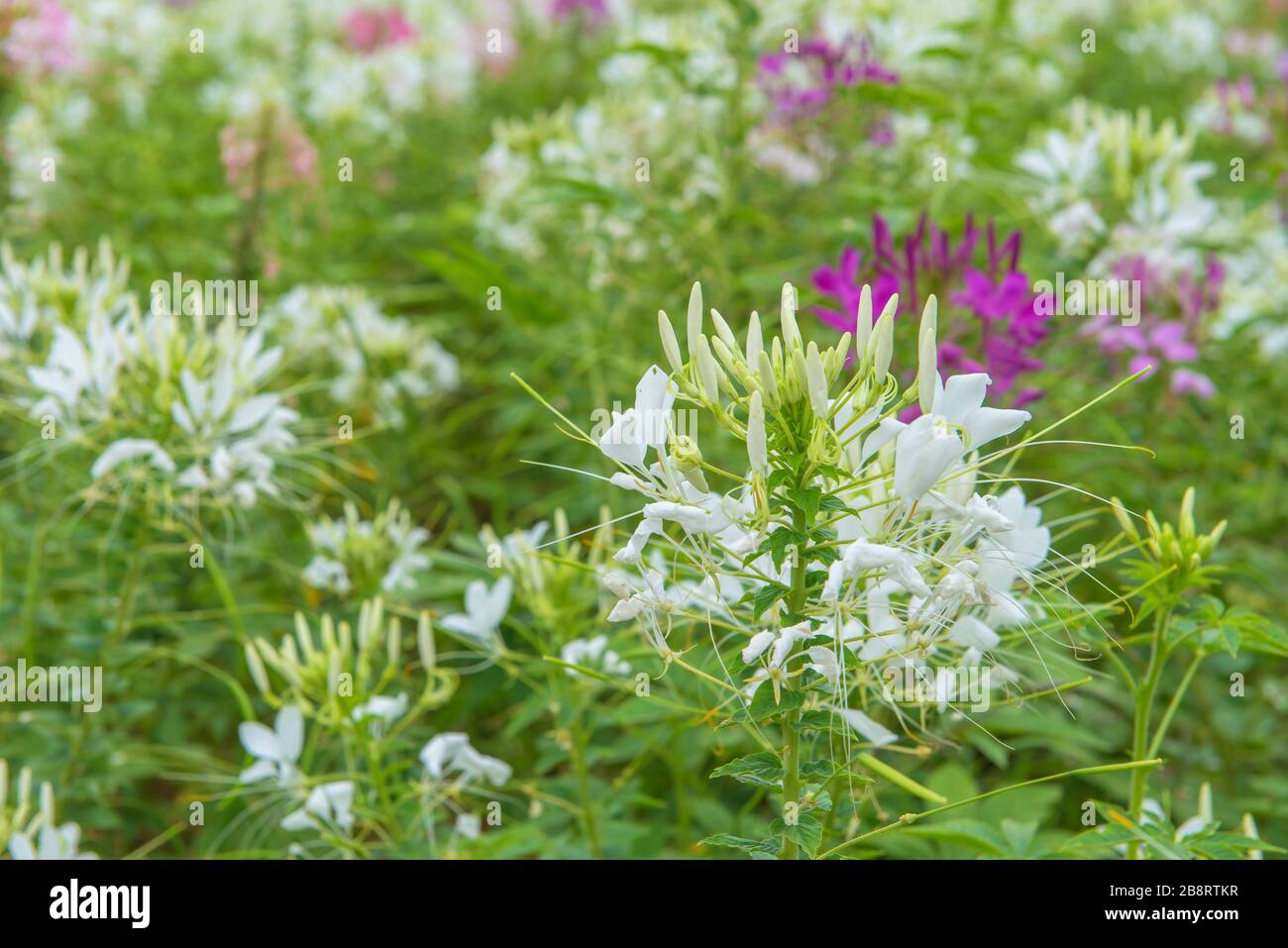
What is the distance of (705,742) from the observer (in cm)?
210

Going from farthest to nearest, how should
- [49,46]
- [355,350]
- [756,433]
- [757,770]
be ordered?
[49,46]
[355,350]
[757,770]
[756,433]

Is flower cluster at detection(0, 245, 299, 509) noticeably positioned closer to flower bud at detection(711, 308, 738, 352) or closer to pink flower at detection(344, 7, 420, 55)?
flower bud at detection(711, 308, 738, 352)

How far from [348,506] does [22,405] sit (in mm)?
672

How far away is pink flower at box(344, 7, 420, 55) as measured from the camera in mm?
5389

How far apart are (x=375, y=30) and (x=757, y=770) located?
17.3 ft

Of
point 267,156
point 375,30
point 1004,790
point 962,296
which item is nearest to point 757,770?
point 1004,790

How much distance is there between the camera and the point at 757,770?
3.80 ft

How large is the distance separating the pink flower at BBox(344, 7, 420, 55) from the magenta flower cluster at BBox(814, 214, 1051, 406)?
410cm

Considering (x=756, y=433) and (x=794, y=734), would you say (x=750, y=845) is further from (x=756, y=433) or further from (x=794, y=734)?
(x=756, y=433)

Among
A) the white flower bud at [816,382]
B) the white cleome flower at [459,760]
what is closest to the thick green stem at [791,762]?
the white flower bud at [816,382]

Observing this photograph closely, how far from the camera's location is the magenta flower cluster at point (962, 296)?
1672 mm

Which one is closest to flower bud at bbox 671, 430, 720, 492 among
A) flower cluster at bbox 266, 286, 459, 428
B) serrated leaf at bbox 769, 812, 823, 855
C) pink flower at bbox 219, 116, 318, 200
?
serrated leaf at bbox 769, 812, 823, 855
